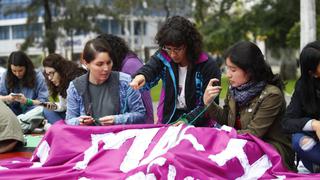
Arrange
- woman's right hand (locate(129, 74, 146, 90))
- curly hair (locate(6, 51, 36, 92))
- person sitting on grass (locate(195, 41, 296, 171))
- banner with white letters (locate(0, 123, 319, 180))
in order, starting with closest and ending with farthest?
banner with white letters (locate(0, 123, 319, 180)), person sitting on grass (locate(195, 41, 296, 171)), woman's right hand (locate(129, 74, 146, 90)), curly hair (locate(6, 51, 36, 92))

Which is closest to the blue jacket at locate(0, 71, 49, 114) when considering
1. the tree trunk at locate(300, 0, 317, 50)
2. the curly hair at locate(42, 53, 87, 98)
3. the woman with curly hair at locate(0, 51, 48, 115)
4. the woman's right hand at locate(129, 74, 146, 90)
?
the woman with curly hair at locate(0, 51, 48, 115)

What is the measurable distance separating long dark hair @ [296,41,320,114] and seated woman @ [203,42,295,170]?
0.64 feet

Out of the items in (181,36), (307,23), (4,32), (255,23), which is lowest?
(181,36)

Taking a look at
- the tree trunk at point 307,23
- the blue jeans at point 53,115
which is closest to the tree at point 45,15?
the tree trunk at point 307,23

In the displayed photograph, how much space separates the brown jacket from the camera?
4.18 m

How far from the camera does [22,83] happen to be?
7539 mm

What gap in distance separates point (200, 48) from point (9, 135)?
2326 millimetres

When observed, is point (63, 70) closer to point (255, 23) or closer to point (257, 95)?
point (257, 95)

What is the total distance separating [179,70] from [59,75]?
2210 mm

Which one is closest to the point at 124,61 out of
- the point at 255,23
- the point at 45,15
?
the point at 255,23

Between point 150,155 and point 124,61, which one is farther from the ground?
point 124,61

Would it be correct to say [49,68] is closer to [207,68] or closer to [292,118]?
[207,68]

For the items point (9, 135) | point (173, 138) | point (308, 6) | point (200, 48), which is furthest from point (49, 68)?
point (308, 6)

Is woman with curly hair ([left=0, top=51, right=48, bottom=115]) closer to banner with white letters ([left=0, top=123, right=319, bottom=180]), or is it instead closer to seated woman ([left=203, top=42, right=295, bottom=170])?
banner with white letters ([left=0, top=123, right=319, bottom=180])
